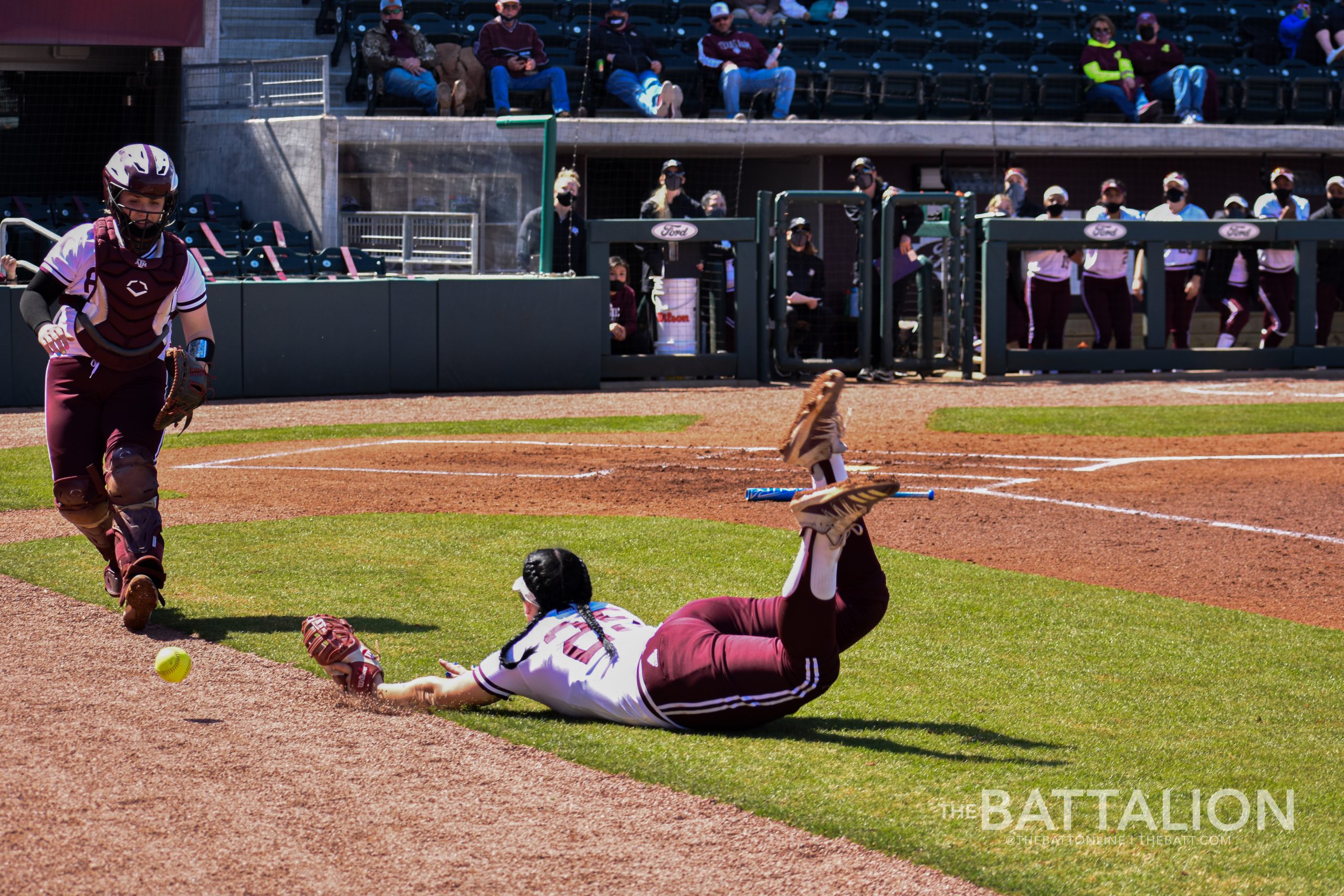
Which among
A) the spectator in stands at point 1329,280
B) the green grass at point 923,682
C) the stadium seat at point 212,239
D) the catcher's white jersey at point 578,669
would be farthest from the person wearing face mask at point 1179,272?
the catcher's white jersey at point 578,669

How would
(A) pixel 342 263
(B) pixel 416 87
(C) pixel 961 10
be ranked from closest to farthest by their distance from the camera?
(A) pixel 342 263
(B) pixel 416 87
(C) pixel 961 10

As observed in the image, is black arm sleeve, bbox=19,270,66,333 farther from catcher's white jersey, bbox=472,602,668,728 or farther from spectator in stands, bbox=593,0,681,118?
spectator in stands, bbox=593,0,681,118

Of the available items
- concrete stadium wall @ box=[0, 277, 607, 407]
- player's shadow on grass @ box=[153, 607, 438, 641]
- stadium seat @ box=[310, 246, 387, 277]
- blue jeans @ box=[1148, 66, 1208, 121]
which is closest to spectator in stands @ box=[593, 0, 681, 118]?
stadium seat @ box=[310, 246, 387, 277]

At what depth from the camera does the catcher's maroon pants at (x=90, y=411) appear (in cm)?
660

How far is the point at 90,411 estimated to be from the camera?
6668mm

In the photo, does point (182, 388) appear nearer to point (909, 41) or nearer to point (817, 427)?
point (817, 427)

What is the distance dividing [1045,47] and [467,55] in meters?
9.24

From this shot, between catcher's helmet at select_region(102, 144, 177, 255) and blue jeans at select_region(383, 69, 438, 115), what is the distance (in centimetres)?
1313

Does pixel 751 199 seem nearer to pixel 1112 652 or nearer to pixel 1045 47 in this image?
pixel 1045 47

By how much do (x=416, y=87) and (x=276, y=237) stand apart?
9.21 ft

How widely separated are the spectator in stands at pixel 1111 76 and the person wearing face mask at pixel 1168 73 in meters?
0.28

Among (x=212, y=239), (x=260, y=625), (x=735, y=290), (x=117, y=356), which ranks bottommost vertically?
(x=260, y=625)


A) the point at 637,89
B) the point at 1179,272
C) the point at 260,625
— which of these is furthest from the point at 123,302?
the point at 637,89

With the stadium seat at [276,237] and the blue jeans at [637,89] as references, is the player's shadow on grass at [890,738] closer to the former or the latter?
the stadium seat at [276,237]
